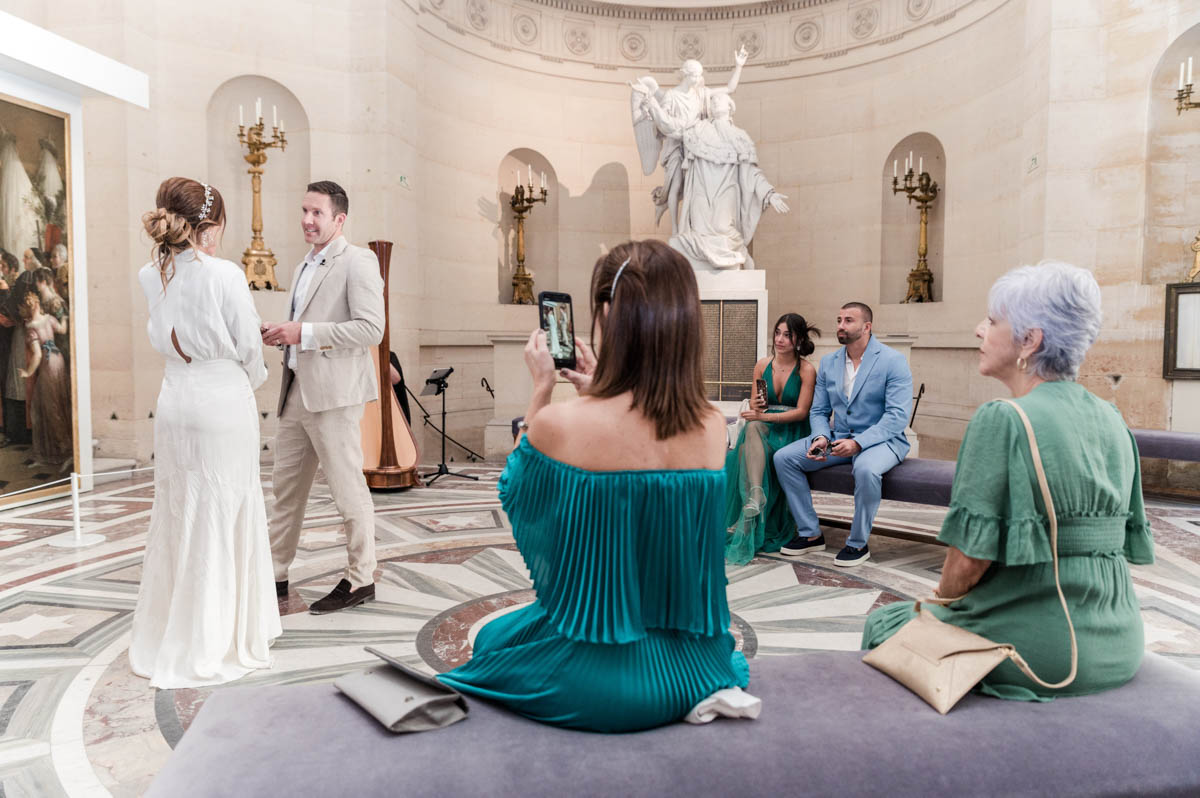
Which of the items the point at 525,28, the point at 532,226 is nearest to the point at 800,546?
the point at 532,226

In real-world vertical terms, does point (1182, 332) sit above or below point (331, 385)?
above

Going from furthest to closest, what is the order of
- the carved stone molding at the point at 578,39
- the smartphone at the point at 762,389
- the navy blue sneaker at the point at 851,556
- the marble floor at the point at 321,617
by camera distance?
the carved stone molding at the point at 578,39 → the smartphone at the point at 762,389 → the navy blue sneaker at the point at 851,556 → the marble floor at the point at 321,617

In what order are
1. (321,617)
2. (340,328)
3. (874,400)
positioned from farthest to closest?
(874,400)
(321,617)
(340,328)

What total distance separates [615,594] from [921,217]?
969 centimetres

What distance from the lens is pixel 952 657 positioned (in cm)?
186

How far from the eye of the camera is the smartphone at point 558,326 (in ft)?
6.75

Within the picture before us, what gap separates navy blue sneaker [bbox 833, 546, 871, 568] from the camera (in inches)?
188

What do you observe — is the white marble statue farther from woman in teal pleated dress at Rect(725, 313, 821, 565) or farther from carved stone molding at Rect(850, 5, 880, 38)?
woman in teal pleated dress at Rect(725, 313, 821, 565)

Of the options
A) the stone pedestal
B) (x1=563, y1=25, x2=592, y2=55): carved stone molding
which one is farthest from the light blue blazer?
(x1=563, y1=25, x2=592, y2=55): carved stone molding

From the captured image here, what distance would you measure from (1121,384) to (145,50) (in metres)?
9.34

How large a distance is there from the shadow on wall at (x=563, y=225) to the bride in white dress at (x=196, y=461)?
8266 millimetres

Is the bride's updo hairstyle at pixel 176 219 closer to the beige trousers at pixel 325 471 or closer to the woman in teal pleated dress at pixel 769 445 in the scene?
the beige trousers at pixel 325 471

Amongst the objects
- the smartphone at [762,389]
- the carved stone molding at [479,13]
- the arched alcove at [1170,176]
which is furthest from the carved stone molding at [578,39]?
the smartphone at [762,389]

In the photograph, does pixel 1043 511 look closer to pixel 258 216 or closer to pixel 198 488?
pixel 198 488
